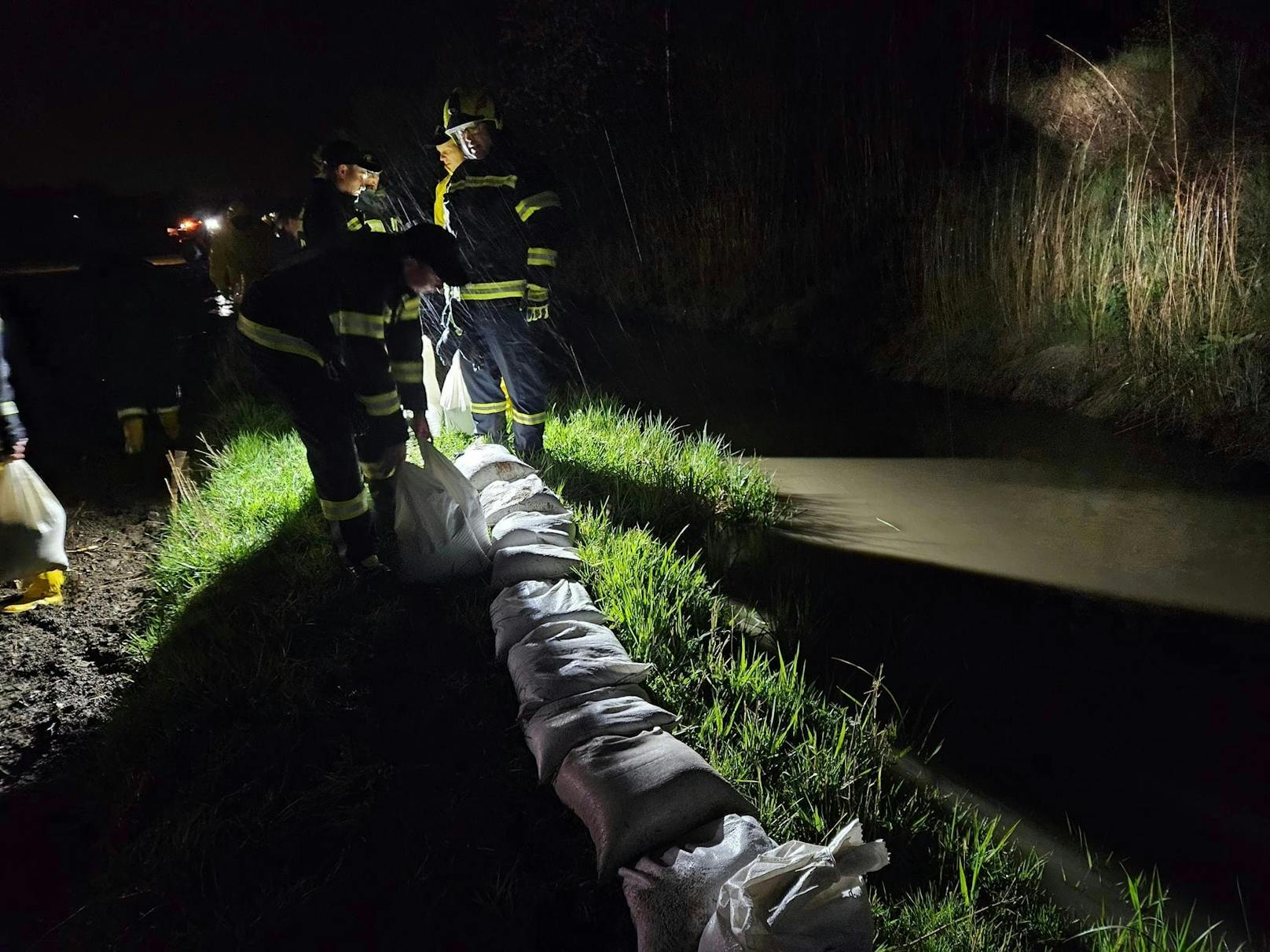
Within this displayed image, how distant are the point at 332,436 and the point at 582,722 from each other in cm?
170

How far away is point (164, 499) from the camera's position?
16.3 feet

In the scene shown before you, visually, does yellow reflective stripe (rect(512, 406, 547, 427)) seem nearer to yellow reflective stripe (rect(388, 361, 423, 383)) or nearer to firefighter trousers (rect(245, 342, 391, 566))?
yellow reflective stripe (rect(388, 361, 423, 383))

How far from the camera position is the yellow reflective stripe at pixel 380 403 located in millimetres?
3152

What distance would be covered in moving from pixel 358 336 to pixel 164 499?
2766 mm

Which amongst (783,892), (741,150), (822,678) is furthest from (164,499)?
(741,150)

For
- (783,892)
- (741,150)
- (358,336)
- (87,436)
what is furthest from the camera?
(741,150)

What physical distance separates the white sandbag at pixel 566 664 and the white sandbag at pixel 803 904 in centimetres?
84

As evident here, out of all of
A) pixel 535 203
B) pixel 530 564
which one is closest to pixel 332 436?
pixel 530 564

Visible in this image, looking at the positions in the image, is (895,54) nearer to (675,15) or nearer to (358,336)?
(675,15)

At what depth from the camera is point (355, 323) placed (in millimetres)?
3008

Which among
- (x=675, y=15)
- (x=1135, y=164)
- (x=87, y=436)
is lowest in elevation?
(x=87, y=436)

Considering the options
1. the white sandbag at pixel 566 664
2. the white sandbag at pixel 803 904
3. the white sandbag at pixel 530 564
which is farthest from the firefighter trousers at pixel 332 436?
the white sandbag at pixel 803 904

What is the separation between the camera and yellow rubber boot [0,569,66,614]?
11.8 feet

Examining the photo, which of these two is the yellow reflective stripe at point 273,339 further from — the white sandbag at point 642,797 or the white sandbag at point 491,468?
the white sandbag at point 642,797
